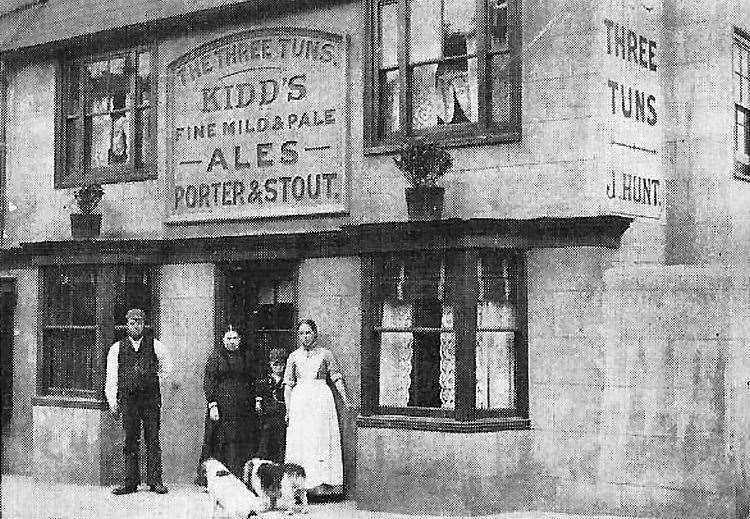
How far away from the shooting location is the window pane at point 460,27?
1234 cm

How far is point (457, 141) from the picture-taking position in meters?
12.2

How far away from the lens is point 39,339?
15148mm

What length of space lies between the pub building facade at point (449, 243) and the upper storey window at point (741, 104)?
0.17 feet

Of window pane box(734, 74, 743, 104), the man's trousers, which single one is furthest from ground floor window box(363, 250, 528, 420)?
window pane box(734, 74, 743, 104)

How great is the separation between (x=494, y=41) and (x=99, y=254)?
5.65 m

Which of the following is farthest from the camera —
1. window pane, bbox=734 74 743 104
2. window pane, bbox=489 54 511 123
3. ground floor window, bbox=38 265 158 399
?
ground floor window, bbox=38 265 158 399

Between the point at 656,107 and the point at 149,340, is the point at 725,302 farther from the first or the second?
the point at 149,340

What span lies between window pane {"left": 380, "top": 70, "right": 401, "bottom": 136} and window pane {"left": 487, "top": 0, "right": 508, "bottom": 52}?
1.23 m

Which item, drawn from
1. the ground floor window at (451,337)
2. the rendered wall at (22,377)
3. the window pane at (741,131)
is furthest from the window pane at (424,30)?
the rendered wall at (22,377)

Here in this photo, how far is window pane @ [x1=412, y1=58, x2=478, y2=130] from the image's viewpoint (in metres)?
12.4

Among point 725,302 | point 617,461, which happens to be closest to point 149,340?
point 617,461

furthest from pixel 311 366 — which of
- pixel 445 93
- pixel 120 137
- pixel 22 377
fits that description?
pixel 22 377

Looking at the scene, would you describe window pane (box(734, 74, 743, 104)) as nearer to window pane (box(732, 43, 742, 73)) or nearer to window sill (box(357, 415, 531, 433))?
window pane (box(732, 43, 742, 73))

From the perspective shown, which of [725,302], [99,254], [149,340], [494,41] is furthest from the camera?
[99,254]
